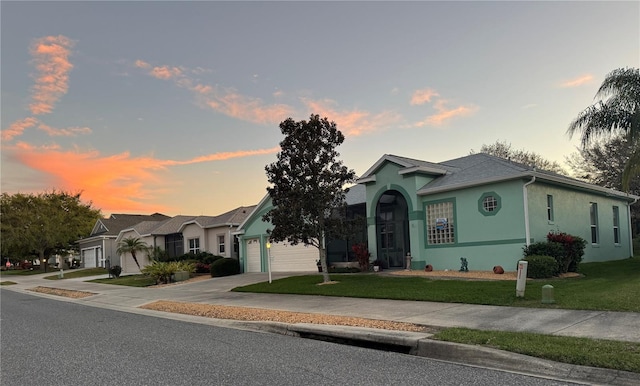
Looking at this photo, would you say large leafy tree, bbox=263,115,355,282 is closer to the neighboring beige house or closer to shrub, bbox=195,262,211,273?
shrub, bbox=195,262,211,273

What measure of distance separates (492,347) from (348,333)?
2.88 m

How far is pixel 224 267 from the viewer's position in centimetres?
2852

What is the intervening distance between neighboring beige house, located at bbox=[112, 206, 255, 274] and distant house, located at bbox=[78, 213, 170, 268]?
520 centimetres

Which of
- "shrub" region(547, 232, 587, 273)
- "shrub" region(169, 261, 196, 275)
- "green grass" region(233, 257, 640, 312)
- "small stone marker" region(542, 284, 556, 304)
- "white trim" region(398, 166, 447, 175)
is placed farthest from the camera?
"shrub" region(169, 261, 196, 275)

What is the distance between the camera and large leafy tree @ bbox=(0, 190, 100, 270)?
178 ft

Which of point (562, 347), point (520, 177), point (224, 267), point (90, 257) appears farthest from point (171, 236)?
point (562, 347)

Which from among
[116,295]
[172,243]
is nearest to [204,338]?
[116,295]

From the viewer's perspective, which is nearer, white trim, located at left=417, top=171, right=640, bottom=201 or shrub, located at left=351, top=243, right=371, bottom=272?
white trim, located at left=417, top=171, right=640, bottom=201

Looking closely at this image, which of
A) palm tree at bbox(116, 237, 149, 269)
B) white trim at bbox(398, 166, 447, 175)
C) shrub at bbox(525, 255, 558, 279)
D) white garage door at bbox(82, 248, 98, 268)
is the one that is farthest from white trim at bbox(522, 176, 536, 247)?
white garage door at bbox(82, 248, 98, 268)

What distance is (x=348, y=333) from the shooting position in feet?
31.2

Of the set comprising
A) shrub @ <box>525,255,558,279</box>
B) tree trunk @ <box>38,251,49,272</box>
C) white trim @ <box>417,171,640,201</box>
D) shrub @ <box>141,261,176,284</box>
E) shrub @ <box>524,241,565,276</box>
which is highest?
white trim @ <box>417,171,640,201</box>

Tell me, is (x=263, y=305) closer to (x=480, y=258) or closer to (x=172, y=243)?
(x=480, y=258)

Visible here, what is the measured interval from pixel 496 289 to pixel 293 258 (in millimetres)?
15573

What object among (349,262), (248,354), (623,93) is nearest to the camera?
(248,354)
